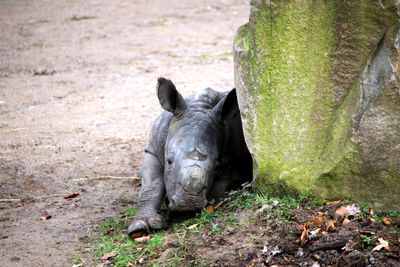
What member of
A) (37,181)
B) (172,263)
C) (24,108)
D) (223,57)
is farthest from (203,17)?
(172,263)

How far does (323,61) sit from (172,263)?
2.04 m

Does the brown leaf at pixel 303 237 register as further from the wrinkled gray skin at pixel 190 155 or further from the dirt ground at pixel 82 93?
the dirt ground at pixel 82 93

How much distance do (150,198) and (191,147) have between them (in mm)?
796

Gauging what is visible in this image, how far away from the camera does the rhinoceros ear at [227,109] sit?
6.28 meters

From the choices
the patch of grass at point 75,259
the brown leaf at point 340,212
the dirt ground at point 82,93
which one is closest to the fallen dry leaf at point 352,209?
the brown leaf at point 340,212

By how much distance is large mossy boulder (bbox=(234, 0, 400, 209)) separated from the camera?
500 centimetres

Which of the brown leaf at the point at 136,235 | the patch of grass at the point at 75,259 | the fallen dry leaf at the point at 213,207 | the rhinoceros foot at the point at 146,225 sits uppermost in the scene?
the fallen dry leaf at the point at 213,207

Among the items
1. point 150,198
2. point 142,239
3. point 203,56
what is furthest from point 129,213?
point 203,56

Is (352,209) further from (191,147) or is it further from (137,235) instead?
(137,235)

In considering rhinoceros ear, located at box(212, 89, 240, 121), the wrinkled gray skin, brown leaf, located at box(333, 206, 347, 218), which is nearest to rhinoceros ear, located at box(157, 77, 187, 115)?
the wrinkled gray skin

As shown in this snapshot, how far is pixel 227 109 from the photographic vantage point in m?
6.36

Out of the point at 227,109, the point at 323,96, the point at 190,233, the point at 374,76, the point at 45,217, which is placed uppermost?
the point at 374,76

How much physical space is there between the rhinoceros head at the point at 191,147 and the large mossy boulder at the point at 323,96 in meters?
0.52

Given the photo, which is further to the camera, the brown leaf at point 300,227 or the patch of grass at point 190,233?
the patch of grass at point 190,233
